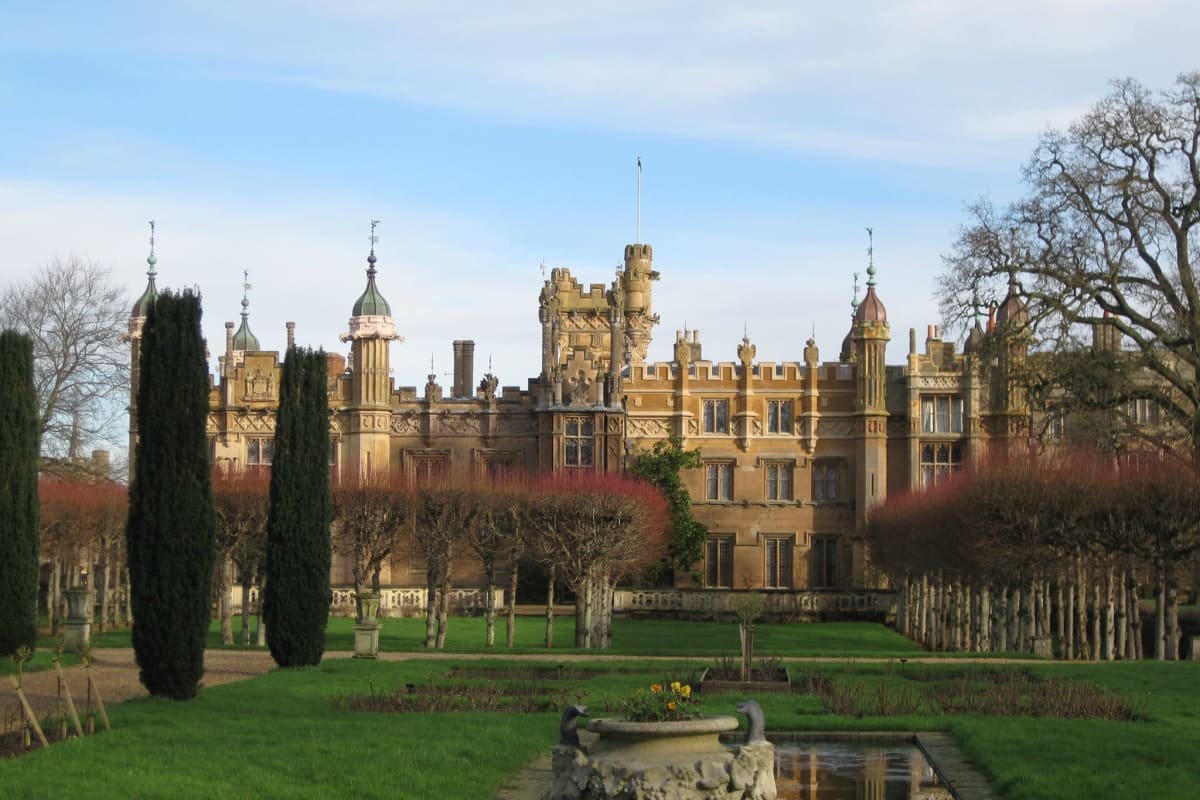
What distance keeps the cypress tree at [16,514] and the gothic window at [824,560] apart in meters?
39.5

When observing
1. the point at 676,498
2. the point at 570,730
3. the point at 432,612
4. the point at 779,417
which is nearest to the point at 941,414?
the point at 779,417

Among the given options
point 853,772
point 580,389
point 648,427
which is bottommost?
point 853,772

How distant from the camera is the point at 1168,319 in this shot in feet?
131

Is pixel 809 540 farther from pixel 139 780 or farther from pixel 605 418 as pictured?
pixel 139 780

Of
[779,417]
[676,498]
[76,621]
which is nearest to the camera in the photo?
[76,621]

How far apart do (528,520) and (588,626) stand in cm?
368

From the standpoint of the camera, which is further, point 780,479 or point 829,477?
point 780,479

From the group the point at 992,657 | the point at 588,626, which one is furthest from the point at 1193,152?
the point at 588,626

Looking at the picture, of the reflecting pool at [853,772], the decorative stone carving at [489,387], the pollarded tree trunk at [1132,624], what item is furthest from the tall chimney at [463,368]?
the reflecting pool at [853,772]

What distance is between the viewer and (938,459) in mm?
67875

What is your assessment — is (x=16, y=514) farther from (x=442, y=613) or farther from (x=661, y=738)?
(x=661, y=738)

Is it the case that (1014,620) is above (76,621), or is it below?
below

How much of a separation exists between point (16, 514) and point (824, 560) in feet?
133

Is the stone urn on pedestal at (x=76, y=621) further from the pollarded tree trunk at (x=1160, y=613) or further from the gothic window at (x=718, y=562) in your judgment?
the gothic window at (x=718, y=562)
